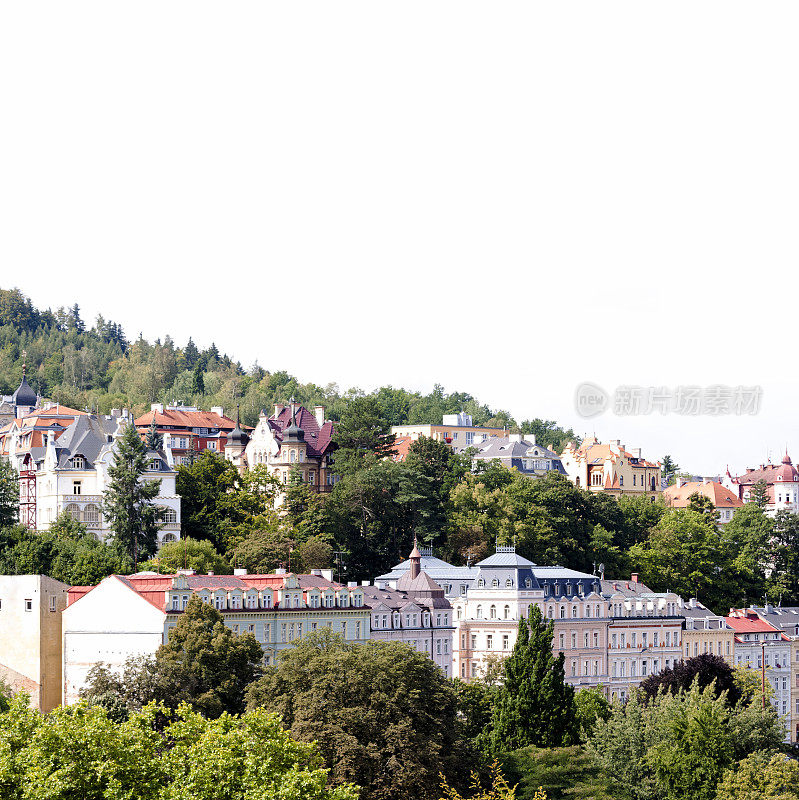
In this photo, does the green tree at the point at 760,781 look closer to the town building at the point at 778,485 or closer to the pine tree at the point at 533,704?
the pine tree at the point at 533,704

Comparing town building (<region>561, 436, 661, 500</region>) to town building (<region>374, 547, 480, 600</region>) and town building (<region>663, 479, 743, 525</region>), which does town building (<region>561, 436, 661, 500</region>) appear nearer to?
town building (<region>663, 479, 743, 525</region>)

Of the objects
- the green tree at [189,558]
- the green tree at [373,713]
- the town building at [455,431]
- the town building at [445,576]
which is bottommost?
the green tree at [373,713]

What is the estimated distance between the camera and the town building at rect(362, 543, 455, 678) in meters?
93.3

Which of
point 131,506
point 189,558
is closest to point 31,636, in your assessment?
point 189,558

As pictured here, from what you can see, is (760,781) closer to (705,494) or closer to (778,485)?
(705,494)

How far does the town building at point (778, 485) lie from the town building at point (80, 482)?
8568cm

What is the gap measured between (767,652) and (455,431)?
207ft

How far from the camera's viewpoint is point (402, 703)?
2628 inches

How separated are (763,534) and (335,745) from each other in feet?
261

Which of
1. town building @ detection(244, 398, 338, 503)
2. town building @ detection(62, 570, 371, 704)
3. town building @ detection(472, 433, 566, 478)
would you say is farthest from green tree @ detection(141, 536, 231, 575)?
town building @ detection(472, 433, 566, 478)

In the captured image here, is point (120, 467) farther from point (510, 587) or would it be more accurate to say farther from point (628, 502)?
point (628, 502)

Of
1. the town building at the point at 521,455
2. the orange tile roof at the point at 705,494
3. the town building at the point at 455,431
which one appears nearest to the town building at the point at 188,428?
the town building at the point at 521,455

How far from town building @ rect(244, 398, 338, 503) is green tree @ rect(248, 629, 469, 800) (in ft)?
164

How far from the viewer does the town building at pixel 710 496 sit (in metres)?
164
